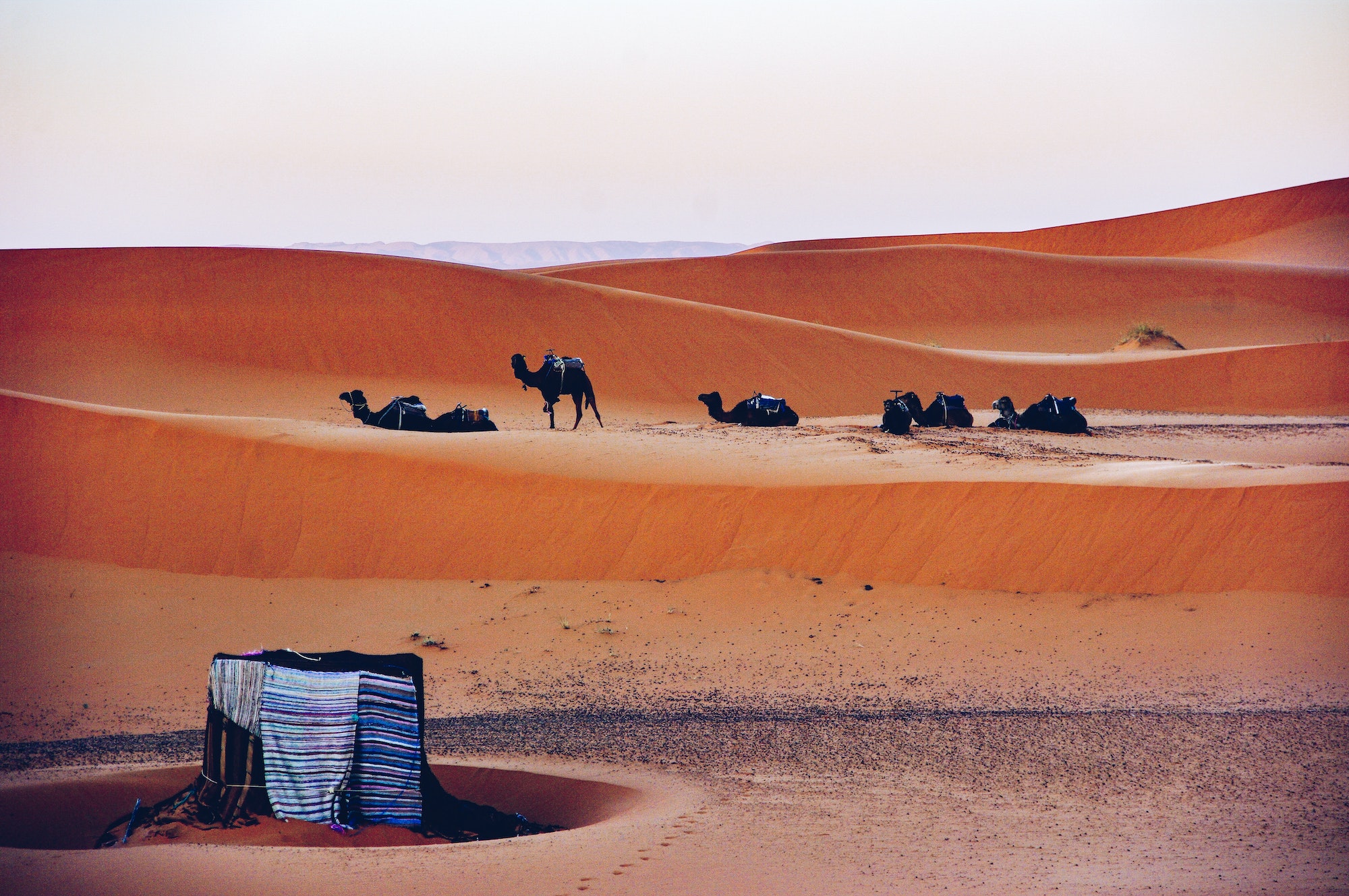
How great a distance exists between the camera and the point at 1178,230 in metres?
93.1

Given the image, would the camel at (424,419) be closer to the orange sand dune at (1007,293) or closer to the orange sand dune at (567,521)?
the orange sand dune at (567,521)

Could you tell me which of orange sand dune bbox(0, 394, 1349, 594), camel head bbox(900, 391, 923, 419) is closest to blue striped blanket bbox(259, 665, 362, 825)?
orange sand dune bbox(0, 394, 1349, 594)

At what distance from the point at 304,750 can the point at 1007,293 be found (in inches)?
2251

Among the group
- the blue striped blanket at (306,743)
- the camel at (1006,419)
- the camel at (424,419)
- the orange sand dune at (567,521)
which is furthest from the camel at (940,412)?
the blue striped blanket at (306,743)

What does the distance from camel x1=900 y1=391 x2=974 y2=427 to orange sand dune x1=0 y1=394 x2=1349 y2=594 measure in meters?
5.99

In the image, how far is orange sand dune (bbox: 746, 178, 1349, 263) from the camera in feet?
290

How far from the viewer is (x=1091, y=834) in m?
6.36

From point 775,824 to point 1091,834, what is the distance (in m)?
1.76

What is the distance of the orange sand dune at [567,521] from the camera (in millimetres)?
12484

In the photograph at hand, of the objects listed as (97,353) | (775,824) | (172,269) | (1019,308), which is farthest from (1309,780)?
(1019,308)

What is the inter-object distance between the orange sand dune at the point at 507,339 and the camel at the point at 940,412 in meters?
8.73

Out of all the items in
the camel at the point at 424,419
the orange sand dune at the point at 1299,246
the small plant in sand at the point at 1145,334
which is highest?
the orange sand dune at the point at 1299,246

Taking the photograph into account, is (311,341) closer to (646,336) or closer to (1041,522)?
(646,336)

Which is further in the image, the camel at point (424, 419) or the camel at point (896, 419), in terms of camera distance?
the camel at point (896, 419)
